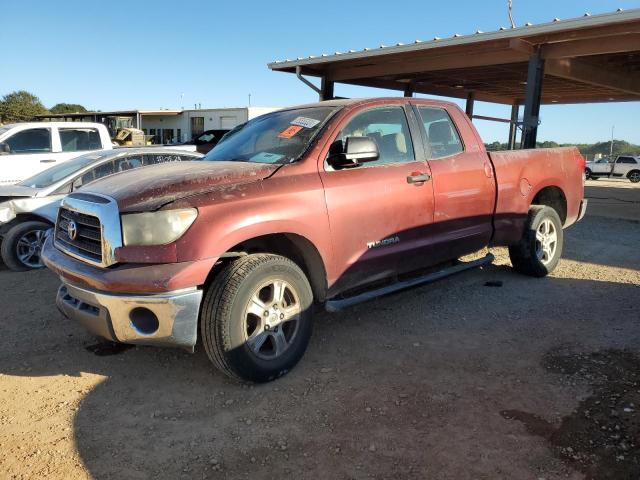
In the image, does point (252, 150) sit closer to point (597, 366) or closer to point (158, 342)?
point (158, 342)

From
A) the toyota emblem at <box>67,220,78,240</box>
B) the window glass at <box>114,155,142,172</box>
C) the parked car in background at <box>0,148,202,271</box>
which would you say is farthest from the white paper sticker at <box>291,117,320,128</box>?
the window glass at <box>114,155,142,172</box>

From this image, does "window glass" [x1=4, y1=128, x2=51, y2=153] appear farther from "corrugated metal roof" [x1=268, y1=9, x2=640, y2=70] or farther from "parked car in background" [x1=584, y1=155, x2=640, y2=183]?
"parked car in background" [x1=584, y1=155, x2=640, y2=183]

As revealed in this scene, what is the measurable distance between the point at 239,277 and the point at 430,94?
1628cm

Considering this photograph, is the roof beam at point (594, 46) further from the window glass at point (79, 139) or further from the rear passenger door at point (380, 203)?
the window glass at point (79, 139)

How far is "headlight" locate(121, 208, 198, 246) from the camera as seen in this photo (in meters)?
3.03

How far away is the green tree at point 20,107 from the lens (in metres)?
53.4

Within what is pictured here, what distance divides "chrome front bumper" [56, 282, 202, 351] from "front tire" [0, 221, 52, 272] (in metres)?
4.11

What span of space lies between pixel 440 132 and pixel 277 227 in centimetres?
220

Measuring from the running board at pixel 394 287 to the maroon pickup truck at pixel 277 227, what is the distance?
19 millimetres

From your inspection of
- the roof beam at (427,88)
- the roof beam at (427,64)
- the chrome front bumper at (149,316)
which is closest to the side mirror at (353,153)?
the chrome front bumper at (149,316)

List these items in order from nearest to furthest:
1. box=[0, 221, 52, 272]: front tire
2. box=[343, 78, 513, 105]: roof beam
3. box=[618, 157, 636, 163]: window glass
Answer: box=[0, 221, 52, 272]: front tire
box=[343, 78, 513, 105]: roof beam
box=[618, 157, 636, 163]: window glass

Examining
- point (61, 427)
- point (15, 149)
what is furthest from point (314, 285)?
→ point (15, 149)

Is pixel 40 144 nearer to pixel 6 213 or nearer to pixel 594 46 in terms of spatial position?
pixel 6 213

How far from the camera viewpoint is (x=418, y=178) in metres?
4.29
